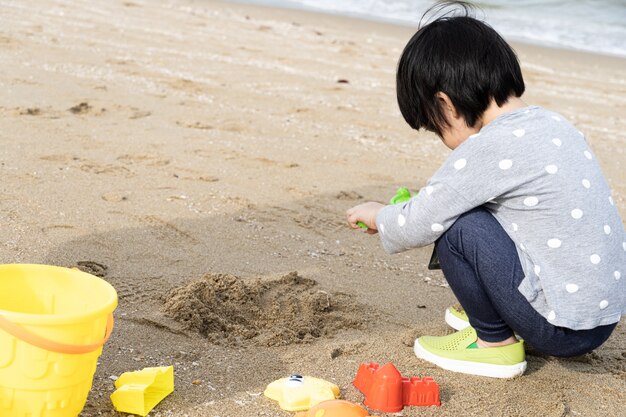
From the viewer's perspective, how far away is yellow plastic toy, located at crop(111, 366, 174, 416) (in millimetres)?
2043

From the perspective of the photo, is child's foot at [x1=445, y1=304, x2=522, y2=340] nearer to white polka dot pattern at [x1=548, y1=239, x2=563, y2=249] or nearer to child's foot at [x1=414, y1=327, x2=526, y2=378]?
child's foot at [x1=414, y1=327, x2=526, y2=378]

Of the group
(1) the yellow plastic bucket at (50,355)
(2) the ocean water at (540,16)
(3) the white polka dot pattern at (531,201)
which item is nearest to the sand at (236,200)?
(1) the yellow plastic bucket at (50,355)

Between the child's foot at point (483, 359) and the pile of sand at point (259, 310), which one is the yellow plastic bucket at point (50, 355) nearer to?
the pile of sand at point (259, 310)

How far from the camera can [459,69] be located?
2.28 metres

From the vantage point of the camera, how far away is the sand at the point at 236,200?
241cm

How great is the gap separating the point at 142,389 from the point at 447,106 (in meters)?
1.12

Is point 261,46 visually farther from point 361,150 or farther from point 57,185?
point 57,185

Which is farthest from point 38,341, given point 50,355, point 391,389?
point 391,389

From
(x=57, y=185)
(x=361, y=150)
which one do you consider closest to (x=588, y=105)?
(x=361, y=150)

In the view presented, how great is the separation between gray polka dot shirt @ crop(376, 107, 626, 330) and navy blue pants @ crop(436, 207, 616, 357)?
31 millimetres

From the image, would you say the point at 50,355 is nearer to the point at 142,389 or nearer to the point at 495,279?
the point at 142,389

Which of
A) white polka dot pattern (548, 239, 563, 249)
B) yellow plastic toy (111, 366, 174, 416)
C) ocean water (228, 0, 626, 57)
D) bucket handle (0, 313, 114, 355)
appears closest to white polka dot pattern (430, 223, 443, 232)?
white polka dot pattern (548, 239, 563, 249)

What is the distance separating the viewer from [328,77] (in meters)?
6.51

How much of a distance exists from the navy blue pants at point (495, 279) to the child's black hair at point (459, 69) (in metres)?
0.31
